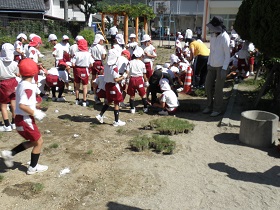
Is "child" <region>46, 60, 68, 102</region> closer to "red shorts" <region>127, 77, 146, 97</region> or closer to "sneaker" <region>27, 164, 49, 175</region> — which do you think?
"red shorts" <region>127, 77, 146, 97</region>

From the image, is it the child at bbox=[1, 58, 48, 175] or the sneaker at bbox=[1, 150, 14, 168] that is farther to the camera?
the sneaker at bbox=[1, 150, 14, 168]

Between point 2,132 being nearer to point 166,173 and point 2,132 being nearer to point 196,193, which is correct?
point 166,173

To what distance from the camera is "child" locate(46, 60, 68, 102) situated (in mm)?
9086

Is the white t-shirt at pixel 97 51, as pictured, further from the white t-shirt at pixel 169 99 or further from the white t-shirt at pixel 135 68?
the white t-shirt at pixel 169 99

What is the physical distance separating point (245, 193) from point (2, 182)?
336cm

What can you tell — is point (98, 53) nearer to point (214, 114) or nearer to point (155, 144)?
point (214, 114)

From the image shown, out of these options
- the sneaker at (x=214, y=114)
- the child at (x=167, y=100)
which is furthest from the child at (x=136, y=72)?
the sneaker at (x=214, y=114)

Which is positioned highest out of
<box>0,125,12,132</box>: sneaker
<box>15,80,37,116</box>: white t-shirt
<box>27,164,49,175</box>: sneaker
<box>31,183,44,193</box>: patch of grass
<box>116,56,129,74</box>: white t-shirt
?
<box>116,56,129,74</box>: white t-shirt

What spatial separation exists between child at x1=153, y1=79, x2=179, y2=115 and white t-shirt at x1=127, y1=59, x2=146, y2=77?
0.59 m

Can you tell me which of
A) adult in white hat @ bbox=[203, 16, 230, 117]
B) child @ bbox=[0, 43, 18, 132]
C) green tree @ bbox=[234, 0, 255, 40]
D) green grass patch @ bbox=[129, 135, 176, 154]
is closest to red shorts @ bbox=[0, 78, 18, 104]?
child @ bbox=[0, 43, 18, 132]

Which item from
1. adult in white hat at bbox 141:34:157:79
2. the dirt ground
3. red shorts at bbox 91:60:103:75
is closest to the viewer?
the dirt ground

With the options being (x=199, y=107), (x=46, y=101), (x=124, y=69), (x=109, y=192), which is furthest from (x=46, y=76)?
(x=109, y=192)

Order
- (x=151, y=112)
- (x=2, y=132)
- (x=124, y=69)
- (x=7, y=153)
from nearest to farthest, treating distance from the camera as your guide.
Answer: (x=7, y=153) → (x=2, y=132) → (x=124, y=69) → (x=151, y=112)

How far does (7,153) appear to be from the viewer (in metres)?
4.88
